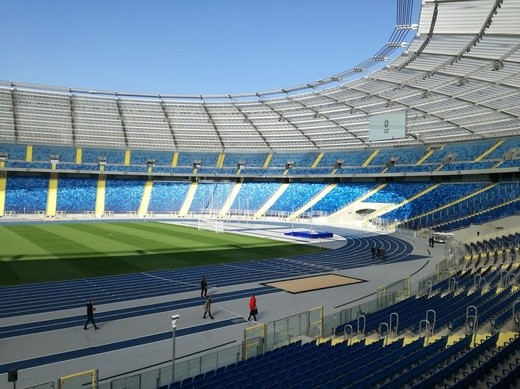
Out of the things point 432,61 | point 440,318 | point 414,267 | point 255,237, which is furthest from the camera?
point 255,237

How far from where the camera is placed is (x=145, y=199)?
5844cm

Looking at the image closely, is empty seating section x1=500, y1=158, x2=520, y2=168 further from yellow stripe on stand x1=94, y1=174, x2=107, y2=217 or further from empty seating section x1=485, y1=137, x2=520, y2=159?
yellow stripe on stand x1=94, y1=174, x2=107, y2=217

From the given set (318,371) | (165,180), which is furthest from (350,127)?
(318,371)

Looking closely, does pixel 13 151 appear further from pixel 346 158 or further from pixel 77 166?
pixel 346 158

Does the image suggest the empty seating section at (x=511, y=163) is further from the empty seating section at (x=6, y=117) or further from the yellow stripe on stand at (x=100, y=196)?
the empty seating section at (x=6, y=117)

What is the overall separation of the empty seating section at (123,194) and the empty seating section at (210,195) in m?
7.29

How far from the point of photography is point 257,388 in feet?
25.0

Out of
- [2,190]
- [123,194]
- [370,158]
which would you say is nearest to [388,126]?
[370,158]

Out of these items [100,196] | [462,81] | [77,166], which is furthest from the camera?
[77,166]

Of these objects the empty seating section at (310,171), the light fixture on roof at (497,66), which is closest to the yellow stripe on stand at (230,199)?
the empty seating section at (310,171)

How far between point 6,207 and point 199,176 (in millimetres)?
24279

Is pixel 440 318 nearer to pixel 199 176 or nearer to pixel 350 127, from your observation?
pixel 350 127

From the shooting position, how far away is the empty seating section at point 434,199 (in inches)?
1764

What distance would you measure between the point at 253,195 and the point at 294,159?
8121mm
